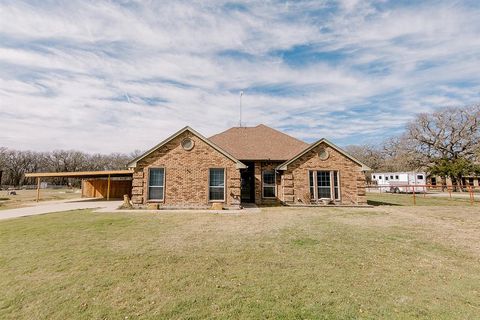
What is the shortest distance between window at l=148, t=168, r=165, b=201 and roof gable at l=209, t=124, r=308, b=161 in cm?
564

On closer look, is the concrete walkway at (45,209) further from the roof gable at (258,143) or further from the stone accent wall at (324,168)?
the stone accent wall at (324,168)

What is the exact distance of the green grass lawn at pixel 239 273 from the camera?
3979mm

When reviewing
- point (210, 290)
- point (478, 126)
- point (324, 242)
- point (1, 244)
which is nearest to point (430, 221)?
point (324, 242)

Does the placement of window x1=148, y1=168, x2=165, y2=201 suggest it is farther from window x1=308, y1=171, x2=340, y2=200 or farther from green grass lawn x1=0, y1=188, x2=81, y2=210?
green grass lawn x1=0, y1=188, x2=81, y2=210

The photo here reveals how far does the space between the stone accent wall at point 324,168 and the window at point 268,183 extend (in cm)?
124

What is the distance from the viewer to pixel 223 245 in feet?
A: 24.8

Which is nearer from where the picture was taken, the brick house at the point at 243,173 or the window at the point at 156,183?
the brick house at the point at 243,173

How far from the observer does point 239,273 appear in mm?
5406

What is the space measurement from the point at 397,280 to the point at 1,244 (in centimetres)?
1078

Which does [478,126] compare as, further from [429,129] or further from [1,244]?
[1,244]

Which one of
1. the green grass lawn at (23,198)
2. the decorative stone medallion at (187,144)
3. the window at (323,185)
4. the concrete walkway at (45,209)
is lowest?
the green grass lawn at (23,198)

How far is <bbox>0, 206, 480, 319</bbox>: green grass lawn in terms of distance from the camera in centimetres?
398

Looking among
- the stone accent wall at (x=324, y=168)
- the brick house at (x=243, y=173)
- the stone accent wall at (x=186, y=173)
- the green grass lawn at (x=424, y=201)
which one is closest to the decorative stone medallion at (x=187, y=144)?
the brick house at (x=243, y=173)

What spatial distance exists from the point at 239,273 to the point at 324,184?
14.1 metres
